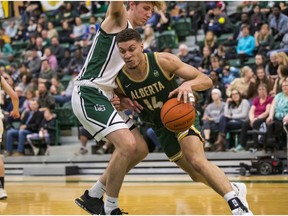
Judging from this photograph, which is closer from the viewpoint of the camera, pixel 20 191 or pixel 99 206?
pixel 99 206

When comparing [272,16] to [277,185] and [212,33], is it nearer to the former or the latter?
[212,33]

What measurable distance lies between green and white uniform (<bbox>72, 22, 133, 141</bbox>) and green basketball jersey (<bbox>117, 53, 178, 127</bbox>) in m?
0.13

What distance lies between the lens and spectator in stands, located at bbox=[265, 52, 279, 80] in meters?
13.0

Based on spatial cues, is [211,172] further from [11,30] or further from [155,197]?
[11,30]

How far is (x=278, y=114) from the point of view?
11734mm

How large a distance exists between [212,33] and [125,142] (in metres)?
10.0

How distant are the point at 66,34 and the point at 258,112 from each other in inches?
367

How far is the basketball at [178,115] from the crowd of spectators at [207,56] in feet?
18.7

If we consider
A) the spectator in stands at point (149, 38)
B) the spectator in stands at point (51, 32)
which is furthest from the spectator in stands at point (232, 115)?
the spectator in stands at point (51, 32)

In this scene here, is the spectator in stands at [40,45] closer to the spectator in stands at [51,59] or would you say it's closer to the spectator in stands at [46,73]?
the spectator in stands at [51,59]

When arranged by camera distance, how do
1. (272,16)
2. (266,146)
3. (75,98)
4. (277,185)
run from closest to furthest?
(75,98), (277,185), (266,146), (272,16)

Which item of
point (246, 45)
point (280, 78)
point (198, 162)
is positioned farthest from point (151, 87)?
point (246, 45)

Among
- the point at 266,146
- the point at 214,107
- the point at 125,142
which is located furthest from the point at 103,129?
the point at 214,107

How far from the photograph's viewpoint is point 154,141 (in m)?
13.6
